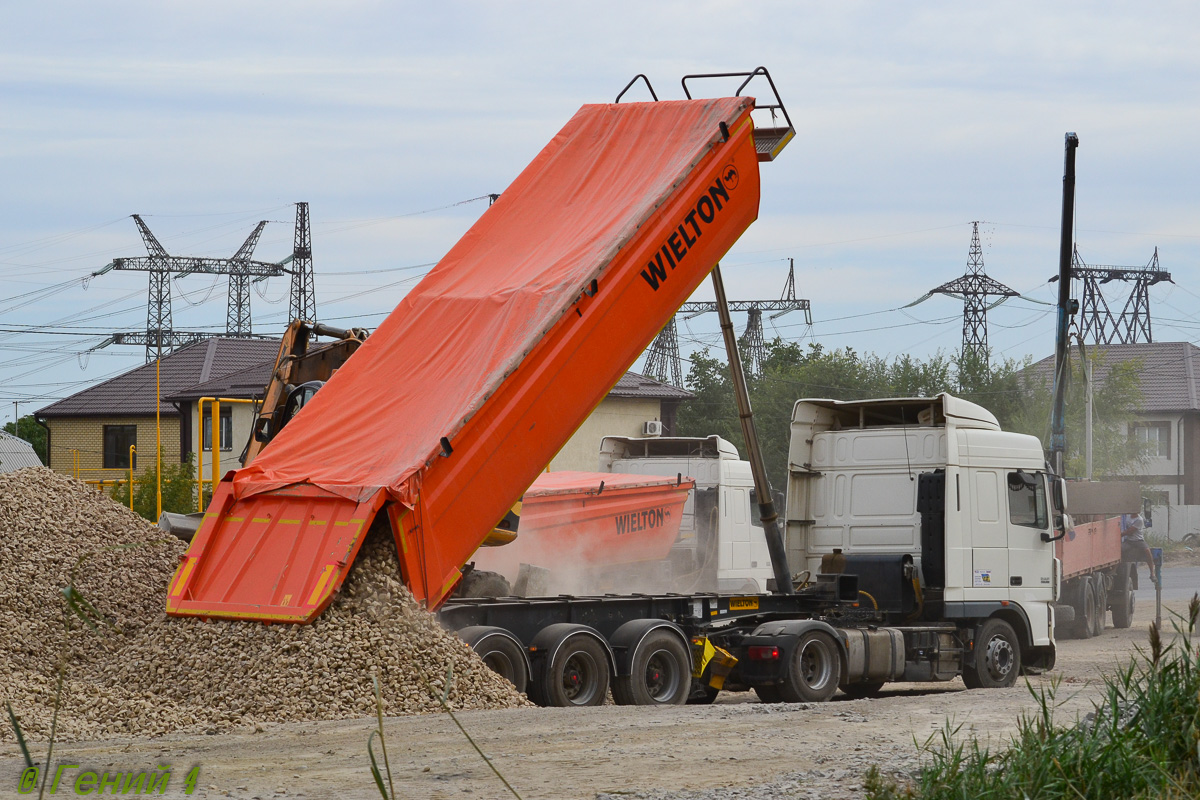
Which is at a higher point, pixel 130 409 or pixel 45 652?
pixel 130 409

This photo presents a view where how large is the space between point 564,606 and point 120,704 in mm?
4020

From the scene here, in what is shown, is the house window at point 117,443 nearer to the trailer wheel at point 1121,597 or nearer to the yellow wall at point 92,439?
the yellow wall at point 92,439

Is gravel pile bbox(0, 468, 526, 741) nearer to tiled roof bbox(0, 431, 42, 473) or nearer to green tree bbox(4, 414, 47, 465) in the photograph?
tiled roof bbox(0, 431, 42, 473)

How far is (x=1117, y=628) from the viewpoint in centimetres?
2394

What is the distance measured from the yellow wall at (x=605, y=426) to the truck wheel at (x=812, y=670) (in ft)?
102

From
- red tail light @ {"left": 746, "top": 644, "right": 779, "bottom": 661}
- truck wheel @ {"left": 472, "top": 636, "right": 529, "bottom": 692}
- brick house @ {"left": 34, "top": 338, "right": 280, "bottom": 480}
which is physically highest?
brick house @ {"left": 34, "top": 338, "right": 280, "bottom": 480}

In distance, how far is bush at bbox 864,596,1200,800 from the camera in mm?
5094

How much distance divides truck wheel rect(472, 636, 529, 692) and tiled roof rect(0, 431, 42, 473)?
33.7 metres

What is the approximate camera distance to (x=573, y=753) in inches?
300

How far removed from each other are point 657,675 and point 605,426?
119ft

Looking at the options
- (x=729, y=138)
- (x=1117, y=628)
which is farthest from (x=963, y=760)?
(x=1117, y=628)

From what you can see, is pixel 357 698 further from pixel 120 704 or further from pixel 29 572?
pixel 29 572

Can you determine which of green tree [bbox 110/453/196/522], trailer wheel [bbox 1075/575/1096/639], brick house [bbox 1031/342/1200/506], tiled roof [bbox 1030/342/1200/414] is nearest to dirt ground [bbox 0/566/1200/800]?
trailer wheel [bbox 1075/575/1096/639]

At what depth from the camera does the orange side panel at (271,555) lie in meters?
9.07
